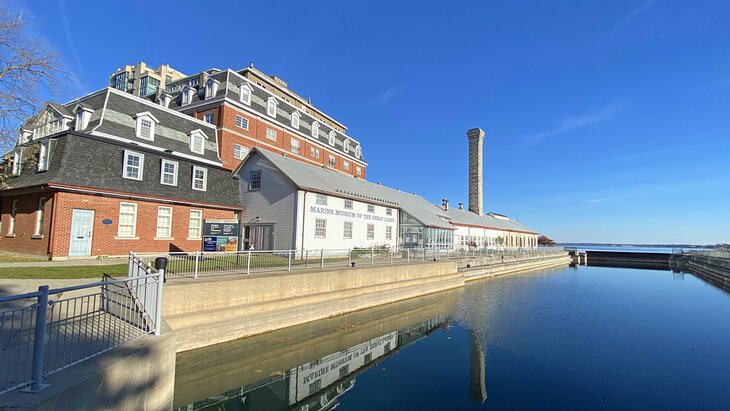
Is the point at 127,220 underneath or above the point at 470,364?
above

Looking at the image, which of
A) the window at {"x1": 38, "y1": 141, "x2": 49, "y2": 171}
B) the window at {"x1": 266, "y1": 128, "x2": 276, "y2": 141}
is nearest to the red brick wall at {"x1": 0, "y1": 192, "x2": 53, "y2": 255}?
the window at {"x1": 38, "y1": 141, "x2": 49, "y2": 171}

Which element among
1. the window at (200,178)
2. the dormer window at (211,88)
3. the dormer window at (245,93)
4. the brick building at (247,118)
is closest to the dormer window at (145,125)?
the window at (200,178)

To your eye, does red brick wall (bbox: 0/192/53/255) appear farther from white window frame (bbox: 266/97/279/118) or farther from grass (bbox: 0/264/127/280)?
white window frame (bbox: 266/97/279/118)

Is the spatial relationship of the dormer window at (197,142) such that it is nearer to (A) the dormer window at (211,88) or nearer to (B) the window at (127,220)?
(B) the window at (127,220)

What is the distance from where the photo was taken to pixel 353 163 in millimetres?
56500

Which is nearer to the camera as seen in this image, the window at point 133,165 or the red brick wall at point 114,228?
the red brick wall at point 114,228

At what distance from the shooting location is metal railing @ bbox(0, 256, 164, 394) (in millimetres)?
4500

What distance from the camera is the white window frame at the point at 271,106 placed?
39.1 m

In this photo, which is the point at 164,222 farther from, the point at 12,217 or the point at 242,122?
the point at 242,122

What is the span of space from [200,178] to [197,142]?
16.9 feet

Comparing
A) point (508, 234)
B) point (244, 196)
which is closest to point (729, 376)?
point (244, 196)

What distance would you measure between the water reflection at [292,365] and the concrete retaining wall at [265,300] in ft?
1.43

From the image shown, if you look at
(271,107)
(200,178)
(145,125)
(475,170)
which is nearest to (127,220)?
(200,178)

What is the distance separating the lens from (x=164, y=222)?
21.4 meters
